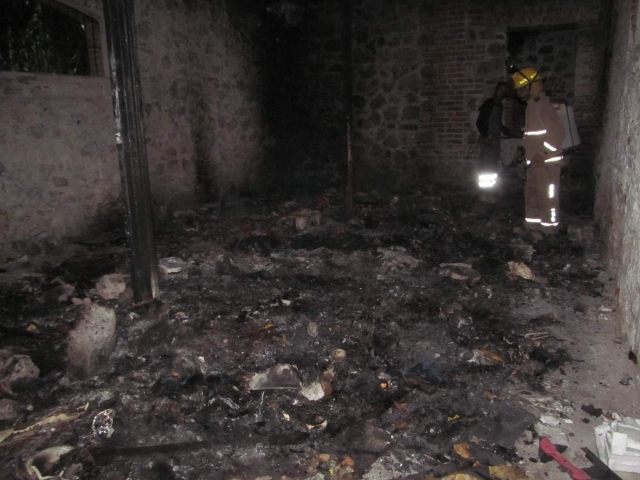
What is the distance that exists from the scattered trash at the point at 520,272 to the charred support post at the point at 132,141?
11.1 feet

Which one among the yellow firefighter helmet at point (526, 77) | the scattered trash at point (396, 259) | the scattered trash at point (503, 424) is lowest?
the scattered trash at point (503, 424)

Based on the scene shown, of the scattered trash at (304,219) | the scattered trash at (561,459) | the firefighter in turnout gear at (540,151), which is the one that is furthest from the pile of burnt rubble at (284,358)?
the scattered trash at (304,219)

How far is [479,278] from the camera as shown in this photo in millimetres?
4844

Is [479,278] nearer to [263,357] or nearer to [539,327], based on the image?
[539,327]

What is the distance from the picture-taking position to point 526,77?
19.3 ft

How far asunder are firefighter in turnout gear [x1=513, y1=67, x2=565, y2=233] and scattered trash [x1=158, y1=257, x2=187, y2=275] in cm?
421

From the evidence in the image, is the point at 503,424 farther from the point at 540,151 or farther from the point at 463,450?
the point at 540,151

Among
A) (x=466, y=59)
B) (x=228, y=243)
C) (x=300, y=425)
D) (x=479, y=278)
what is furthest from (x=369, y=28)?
(x=300, y=425)

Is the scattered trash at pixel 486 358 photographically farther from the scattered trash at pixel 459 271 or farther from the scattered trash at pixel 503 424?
the scattered trash at pixel 459 271

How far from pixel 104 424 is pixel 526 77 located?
18.4 feet

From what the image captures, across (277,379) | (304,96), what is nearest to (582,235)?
(277,379)

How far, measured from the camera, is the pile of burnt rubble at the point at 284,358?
2598 mm

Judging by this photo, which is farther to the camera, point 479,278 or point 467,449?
point 479,278

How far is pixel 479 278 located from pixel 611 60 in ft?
13.2
